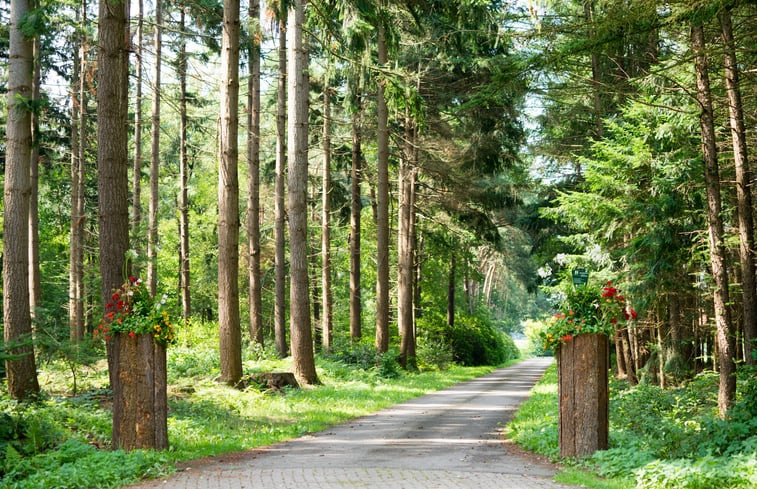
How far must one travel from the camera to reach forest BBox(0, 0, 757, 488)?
9773mm

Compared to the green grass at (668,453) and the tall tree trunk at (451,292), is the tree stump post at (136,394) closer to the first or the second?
the green grass at (668,453)

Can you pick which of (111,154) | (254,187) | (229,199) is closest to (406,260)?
(254,187)

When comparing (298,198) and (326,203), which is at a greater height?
(326,203)

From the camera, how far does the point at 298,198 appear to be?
18.1 m

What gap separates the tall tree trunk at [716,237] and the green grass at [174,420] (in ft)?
22.9

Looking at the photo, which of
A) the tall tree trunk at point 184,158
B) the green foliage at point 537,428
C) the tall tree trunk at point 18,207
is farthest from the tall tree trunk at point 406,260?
the tall tree trunk at point 18,207

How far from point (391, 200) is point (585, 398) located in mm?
25688

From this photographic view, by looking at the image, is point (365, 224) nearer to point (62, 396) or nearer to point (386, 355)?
point (386, 355)

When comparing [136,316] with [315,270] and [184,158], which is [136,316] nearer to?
[184,158]

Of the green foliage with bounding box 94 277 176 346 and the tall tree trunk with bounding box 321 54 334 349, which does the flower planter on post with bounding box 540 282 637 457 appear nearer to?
the green foliage with bounding box 94 277 176 346

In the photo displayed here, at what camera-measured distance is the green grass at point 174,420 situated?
8047mm

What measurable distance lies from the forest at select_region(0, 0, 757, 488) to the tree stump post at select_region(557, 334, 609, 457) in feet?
1.23

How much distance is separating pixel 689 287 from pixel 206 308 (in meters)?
30.1

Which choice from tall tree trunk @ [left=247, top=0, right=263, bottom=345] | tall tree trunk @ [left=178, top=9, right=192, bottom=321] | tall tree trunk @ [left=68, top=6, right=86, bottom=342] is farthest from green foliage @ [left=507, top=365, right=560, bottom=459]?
tall tree trunk @ [left=68, top=6, right=86, bottom=342]
